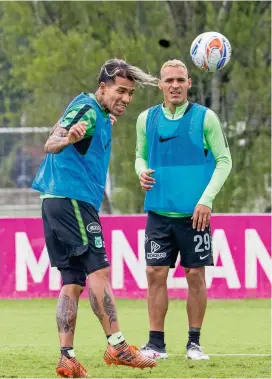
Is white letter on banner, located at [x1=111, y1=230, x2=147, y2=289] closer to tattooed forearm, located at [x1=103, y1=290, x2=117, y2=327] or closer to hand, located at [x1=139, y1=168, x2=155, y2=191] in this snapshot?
hand, located at [x1=139, y1=168, x2=155, y2=191]

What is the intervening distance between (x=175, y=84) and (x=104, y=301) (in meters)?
1.74

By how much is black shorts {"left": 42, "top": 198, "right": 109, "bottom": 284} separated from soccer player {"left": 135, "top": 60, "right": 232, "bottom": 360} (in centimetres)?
90

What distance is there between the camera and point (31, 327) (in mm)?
10477

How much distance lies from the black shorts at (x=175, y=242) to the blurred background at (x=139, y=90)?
956 cm

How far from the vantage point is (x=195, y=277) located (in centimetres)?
802

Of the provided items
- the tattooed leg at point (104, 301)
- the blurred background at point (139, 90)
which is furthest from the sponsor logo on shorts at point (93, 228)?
the blurred background at point (139, 90)

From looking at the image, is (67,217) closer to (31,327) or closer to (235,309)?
(31,327)

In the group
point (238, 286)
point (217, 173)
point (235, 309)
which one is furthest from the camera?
point (238, 286)

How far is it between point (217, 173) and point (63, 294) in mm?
1443

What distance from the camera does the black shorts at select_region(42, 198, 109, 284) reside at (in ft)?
23.2

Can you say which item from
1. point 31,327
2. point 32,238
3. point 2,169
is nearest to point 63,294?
point 31,327

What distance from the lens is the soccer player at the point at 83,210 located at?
7.03 metres

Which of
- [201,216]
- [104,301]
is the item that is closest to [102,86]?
[201,216]

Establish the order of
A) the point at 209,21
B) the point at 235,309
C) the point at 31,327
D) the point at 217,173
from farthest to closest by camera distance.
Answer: the point at 209,21
the point at 235,309
the point at 31,327
the point at 217,173
